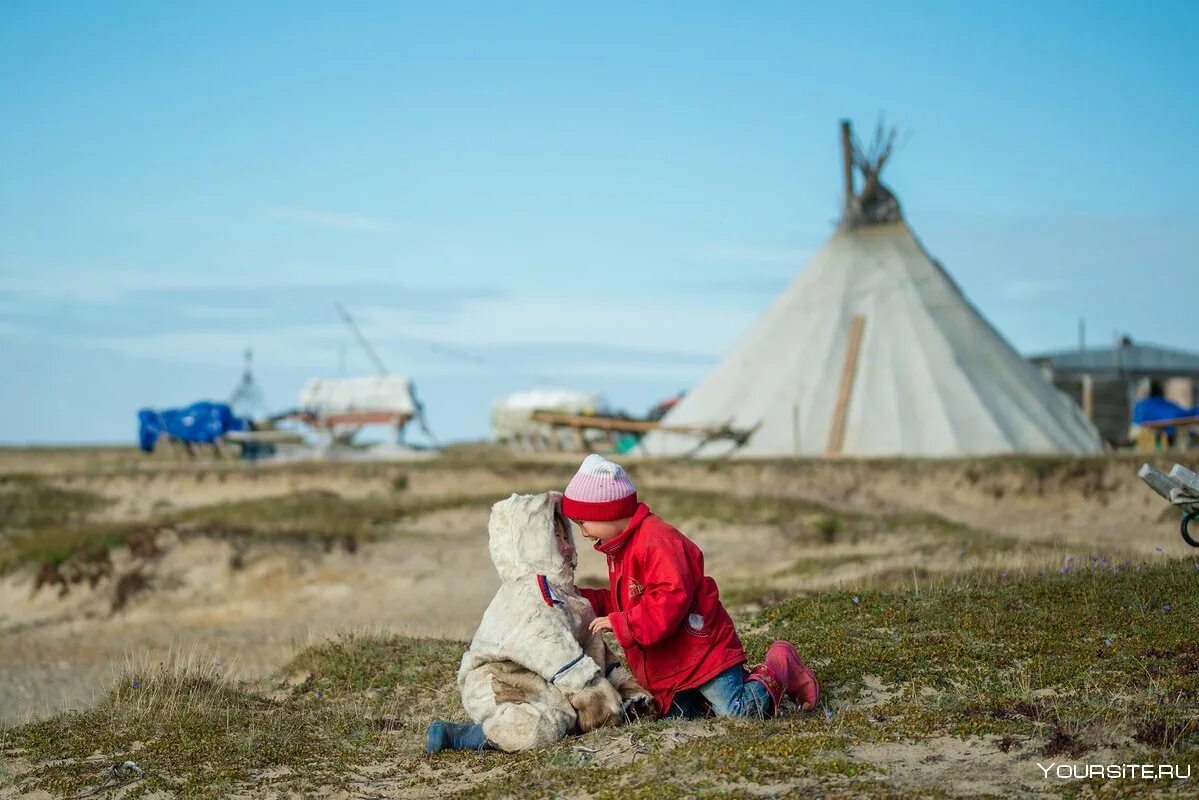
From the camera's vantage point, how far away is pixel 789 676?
6.87m

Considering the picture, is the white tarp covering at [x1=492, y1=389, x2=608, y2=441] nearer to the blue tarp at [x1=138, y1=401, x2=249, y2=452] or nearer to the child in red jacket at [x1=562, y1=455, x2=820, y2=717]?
the blue tarp at [x1=138, y1=401, x2=249, y2=452]

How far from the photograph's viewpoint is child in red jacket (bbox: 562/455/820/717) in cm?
644

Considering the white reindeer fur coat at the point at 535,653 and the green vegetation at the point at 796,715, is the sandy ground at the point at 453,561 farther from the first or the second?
the white reindeer fur coat at the point at 535,653

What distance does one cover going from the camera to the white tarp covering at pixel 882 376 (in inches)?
1213

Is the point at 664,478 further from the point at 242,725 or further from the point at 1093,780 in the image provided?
the point at 1093,780

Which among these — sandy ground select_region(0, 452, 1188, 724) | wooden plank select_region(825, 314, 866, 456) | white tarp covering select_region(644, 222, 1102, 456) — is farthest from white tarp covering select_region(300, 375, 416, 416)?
wooden plank select_region(825, 314, 866, 456)

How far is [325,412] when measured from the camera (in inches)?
2058

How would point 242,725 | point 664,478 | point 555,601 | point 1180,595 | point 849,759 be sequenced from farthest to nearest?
1. point 664,478
2. point 1180,595
3. point 242,725
4. point 555,601
5. point 849,759

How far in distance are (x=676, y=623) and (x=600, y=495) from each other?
76 centimetres

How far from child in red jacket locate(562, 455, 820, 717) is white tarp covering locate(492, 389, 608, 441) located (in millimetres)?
45685

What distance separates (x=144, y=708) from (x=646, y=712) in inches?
126

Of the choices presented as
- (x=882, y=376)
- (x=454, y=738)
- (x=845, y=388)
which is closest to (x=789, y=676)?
(x=454, y=738)

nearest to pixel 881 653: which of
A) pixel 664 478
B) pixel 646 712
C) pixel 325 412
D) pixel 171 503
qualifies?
pixel 646 712

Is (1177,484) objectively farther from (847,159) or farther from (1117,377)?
(1117,377)
